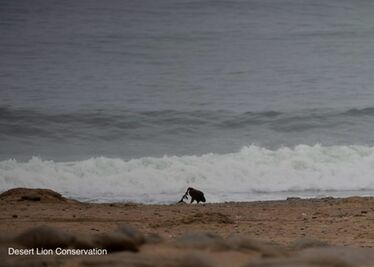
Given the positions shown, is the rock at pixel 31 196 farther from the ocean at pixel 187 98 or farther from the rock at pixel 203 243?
the rock at pixel 203 243

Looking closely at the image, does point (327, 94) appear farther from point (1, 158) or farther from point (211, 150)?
point (1, 158)

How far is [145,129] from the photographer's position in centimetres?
2102

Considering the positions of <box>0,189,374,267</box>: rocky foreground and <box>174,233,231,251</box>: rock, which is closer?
<box>0,189,374,267</box>: rocky foreground

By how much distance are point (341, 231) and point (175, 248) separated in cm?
431

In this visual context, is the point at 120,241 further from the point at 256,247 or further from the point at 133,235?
the point at 256,247

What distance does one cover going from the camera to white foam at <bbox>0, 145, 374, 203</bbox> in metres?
14.6

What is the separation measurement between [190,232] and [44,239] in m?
3.30

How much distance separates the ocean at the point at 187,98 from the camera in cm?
1570

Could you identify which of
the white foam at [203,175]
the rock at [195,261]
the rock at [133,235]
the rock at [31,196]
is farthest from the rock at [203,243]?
the white foam at [203,175]

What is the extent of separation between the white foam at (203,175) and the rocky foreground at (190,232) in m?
2.56

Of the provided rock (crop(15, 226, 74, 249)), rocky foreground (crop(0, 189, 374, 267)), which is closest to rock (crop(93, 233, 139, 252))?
rocky foreground (crop(0, 189, 374, 267))

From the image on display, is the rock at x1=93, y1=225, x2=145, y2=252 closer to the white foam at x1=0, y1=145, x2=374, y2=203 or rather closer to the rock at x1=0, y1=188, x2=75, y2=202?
the rock at x1=0, y1=188, x2=75, y2=202

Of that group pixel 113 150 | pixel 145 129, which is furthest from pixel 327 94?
pixel 113 150

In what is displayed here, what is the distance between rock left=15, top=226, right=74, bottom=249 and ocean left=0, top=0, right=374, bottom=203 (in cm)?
843
